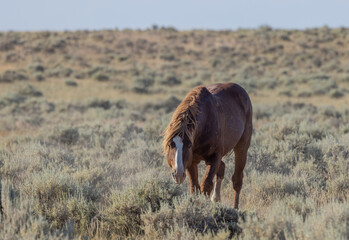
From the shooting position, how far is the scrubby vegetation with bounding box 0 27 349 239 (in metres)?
4.11

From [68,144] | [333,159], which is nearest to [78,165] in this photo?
[68,144]

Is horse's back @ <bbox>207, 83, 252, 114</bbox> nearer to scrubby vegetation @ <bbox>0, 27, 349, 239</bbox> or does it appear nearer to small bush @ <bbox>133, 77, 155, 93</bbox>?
scrubby vegetation @ <bbox>0, 27, 349, 239</bbox>

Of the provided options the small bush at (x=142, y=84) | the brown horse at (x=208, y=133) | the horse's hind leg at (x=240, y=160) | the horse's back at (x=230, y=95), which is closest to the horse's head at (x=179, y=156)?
the brown horse at (x=208, y=133)

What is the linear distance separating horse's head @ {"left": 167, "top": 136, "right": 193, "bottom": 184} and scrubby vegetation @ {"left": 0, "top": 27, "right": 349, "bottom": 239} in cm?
34

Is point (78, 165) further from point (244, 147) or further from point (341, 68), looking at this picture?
point (341, 68)

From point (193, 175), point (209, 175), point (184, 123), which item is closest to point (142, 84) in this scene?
point (193, 175)

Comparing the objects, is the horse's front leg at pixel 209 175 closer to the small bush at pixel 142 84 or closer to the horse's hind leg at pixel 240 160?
the horse's hind leg at pixel 240 160

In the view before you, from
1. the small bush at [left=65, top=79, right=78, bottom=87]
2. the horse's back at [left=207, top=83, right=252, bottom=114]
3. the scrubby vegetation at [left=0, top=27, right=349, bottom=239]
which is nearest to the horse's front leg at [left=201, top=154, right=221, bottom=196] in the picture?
the scrubby vegetation at [left=0, top=27, right=349, bottom=239]

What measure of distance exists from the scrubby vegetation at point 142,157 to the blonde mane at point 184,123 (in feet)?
2.06

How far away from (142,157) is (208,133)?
3.18m

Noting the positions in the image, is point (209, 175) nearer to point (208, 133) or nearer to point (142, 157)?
point (208, 133)

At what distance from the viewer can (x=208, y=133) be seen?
510cm

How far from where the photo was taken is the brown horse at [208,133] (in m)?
4.56

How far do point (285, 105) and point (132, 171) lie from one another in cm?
1373
